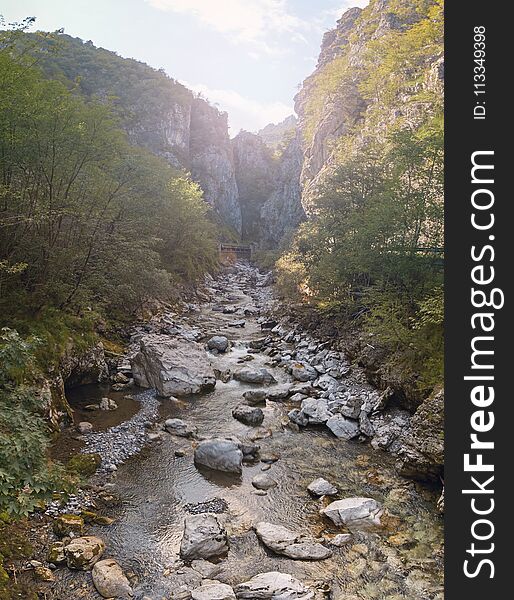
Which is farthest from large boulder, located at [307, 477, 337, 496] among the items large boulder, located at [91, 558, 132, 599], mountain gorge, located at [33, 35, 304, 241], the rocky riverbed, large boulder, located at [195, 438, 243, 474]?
mountain gorge, located at [33, 35, 304, 241]

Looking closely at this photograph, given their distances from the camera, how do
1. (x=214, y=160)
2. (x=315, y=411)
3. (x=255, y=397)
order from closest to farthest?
(x=315, y=411), (x=255, y=397), (x=214, y=160)

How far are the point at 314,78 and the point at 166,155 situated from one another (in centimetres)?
3614

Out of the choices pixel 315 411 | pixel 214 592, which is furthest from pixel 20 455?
pixel 315 411

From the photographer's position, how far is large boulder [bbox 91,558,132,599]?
6.22m

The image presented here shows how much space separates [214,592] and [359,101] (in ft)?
175

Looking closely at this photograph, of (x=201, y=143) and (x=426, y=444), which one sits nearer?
(x=426, y=444)

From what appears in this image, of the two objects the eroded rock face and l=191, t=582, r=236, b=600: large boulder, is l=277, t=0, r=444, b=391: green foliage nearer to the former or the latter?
l=191, t=582, r=236, b=600: large boulder

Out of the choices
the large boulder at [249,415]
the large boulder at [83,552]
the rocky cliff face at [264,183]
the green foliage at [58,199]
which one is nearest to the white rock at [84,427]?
the green foliage at [58,199]

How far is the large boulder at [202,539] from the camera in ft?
23.8

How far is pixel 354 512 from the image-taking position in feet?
27.6

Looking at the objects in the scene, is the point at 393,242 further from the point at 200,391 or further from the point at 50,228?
the point at 50,228

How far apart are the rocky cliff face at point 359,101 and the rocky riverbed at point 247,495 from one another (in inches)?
691

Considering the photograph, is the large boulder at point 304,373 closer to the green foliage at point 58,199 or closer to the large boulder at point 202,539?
the green foliage at point 58,199

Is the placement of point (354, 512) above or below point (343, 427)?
below
